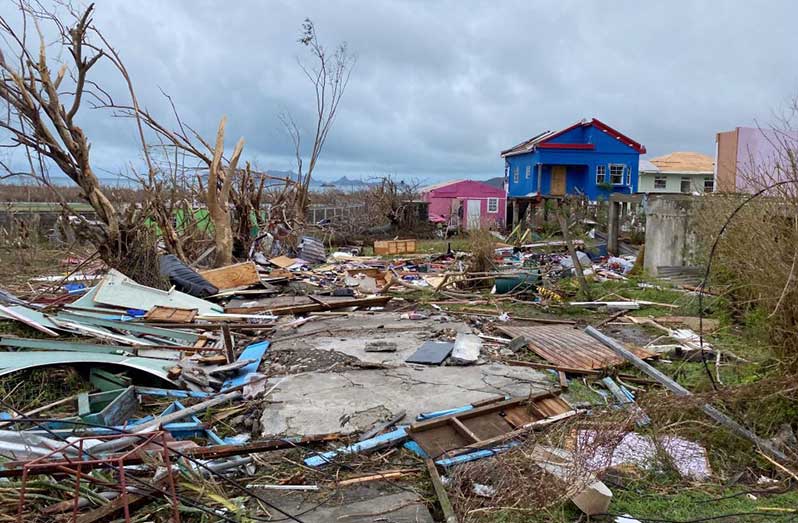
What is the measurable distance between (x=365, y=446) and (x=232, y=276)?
28.8 feet

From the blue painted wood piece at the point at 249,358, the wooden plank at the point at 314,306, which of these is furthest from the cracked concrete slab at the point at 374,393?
the wooden plank at the point at 314,306

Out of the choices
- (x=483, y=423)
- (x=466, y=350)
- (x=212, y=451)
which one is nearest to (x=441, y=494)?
(x=483, y=423)

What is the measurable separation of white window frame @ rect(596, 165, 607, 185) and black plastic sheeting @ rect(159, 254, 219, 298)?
26.6 m

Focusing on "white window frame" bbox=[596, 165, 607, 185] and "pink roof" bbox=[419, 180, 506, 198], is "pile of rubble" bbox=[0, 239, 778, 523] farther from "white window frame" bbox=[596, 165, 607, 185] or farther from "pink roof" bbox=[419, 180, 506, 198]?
"pink roof" bbox=[419, 180, 506, 198]

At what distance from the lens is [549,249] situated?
18.0m

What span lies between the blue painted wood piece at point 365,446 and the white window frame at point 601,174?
30.8 metres

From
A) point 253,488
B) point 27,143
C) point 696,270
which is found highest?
point 27,143

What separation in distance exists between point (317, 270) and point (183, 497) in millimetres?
12119

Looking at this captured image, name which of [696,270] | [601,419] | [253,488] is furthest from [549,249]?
[253,488]

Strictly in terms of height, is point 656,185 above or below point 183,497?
above

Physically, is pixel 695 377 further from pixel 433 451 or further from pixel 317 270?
pixel 317 270

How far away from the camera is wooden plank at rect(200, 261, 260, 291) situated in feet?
40.1

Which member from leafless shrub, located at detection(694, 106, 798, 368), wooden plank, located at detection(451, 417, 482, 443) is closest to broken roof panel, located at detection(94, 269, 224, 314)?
wooden plank, located at detection(451, 417, 482, 443)

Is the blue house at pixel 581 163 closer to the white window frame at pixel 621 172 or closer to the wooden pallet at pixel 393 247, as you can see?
the white window frame at pixel 621 172
